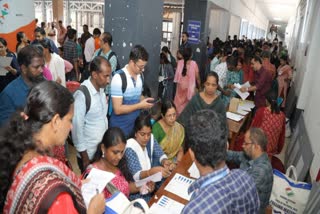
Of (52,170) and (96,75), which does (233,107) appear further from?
(52,170)

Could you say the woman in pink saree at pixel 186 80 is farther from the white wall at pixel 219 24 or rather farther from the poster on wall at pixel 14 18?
Result: the white wall at pixel 219 24

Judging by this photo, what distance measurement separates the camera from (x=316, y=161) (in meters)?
2.87

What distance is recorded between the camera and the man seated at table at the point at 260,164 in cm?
210

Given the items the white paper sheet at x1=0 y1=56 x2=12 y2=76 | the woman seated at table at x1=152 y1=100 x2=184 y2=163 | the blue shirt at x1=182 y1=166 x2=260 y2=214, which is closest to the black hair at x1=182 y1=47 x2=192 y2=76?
the woman seated at table at x1=152 y1=100 x2=184 y2=163

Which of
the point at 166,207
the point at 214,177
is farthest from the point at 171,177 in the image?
the point at 214,177

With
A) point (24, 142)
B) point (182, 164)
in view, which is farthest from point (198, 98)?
point (24, 142)

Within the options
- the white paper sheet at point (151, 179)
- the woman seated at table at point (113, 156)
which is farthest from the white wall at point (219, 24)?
the woman seated at table at point (113, 156)

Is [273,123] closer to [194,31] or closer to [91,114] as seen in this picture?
[91,114]

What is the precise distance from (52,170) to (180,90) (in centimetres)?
377

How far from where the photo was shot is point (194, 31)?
304 inches

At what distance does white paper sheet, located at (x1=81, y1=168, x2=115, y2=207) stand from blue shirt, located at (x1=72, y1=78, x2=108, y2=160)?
0.63 metres

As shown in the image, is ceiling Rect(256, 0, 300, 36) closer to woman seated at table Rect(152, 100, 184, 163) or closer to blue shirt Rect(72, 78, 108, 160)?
woman seated at table Rect(152, 100, 184, 163)

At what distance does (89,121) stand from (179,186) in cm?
90

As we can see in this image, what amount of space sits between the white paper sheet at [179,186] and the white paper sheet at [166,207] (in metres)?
0.10
